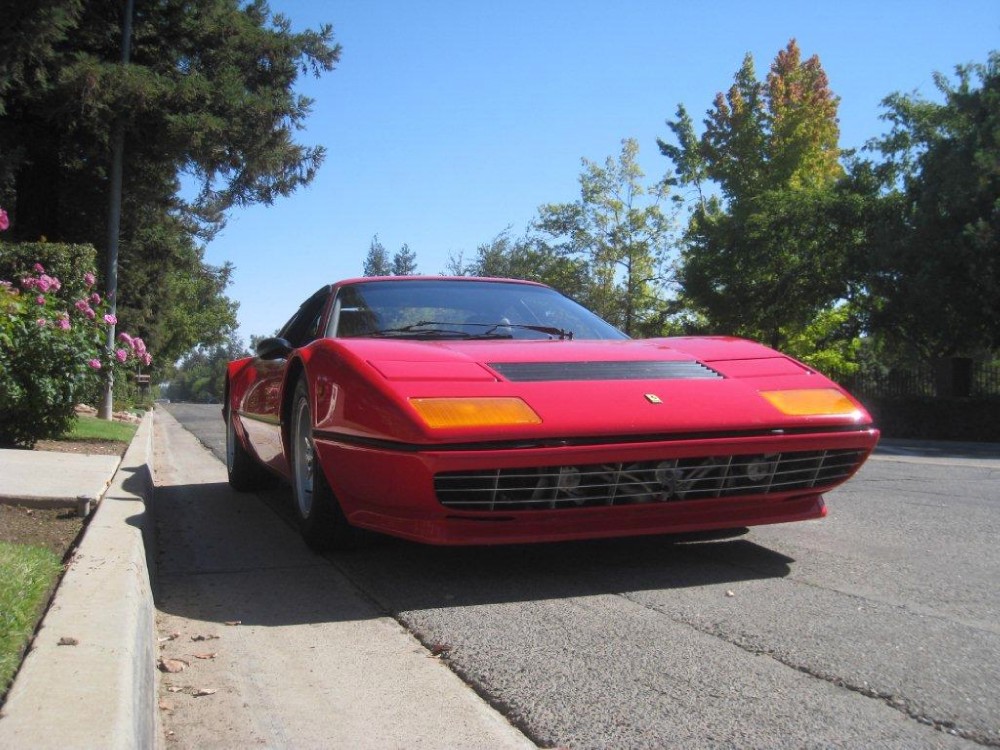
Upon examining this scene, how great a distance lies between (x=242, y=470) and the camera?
20.7ft

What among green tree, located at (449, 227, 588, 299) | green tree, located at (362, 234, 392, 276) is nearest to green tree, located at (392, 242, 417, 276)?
green tree, located at (362, 234, 392, 276)

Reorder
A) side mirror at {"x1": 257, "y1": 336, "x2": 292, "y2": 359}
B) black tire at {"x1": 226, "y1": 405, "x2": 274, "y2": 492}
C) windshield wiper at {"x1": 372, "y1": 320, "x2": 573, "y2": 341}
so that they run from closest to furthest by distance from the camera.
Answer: windshield wiper at {"x1": 372, "y1": 320, "x2": 573, "y2": 341}
side mirror at {"x1": 257, "y1": 336, "x2": 292, "y2": 359}
black tire at {"x1": 226, "y1": 405, "x2": 274, "y2": 492}

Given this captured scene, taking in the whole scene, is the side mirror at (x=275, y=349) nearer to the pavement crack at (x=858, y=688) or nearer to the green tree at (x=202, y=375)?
the pavement crack at (x=858, y=688)

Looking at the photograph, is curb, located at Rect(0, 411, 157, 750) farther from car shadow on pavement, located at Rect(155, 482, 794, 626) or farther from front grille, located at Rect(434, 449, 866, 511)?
front grille, located at Rect(434, 449, 866, 511)

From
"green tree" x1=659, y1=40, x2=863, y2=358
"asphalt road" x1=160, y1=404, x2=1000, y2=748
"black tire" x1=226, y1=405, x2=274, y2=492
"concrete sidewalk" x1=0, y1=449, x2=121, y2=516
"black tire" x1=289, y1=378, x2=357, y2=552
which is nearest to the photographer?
"asphalt road" x1=160, y1=404, x2=1000, y2=748

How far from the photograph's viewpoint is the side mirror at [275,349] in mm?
4635

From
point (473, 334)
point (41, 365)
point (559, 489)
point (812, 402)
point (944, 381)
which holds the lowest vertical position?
point (559, 489)

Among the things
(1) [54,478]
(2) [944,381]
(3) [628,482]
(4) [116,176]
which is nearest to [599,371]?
(3) [628,482]

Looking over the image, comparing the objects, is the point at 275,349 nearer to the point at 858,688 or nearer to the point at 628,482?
the point at 628,482

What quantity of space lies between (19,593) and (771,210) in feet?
90.9

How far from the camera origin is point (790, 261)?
2927 cm

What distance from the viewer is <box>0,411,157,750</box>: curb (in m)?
1.72

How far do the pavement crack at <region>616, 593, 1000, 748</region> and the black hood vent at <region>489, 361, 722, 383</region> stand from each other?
929 mm

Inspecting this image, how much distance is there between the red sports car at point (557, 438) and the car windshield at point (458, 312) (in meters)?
0.14
